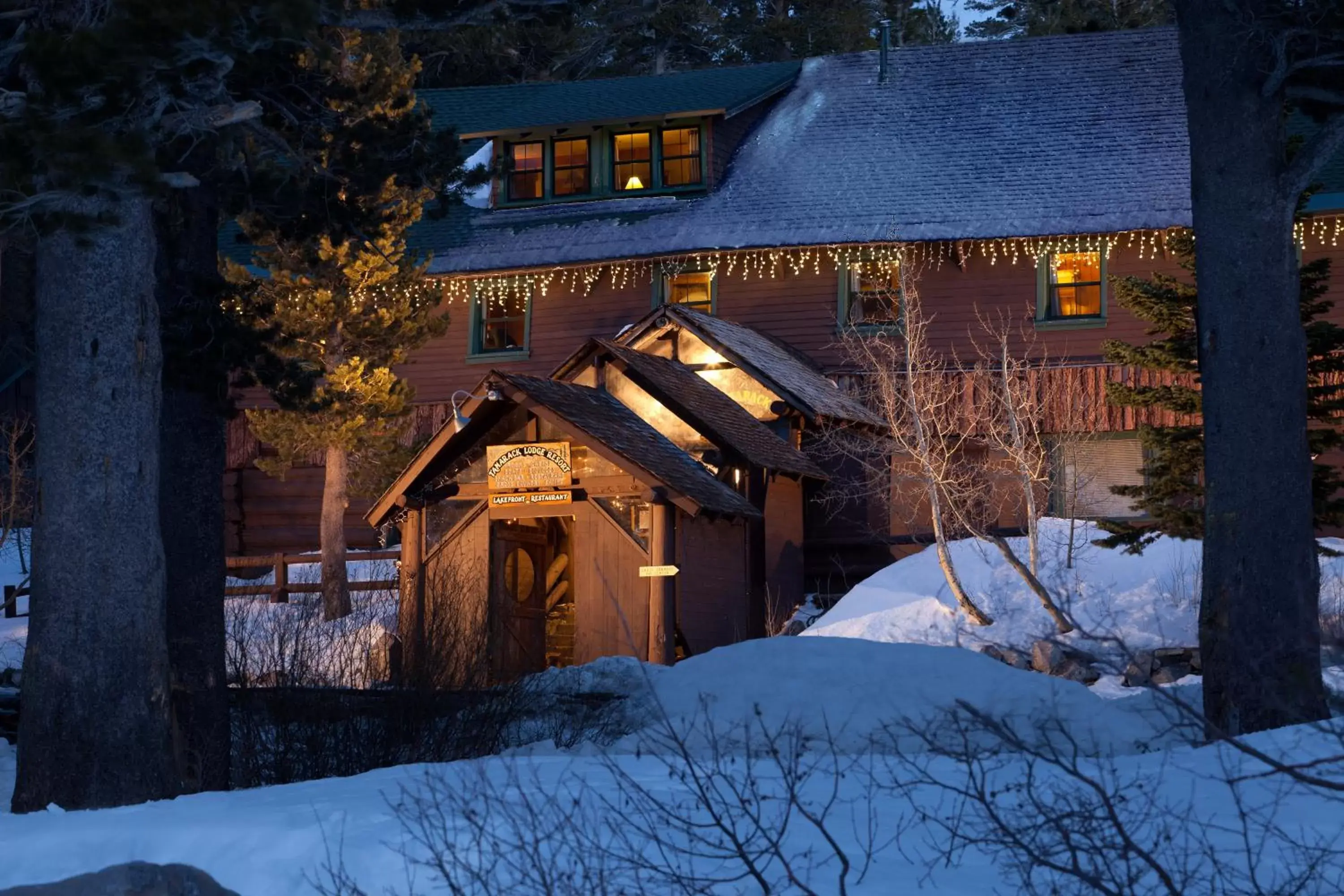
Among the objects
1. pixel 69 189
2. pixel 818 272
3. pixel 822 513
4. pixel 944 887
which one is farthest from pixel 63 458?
pixel 818 272

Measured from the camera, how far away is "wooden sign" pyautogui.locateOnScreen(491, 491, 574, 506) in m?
19.6

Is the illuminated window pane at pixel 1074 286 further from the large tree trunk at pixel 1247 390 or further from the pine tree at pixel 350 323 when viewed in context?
the large tree trunk at pixel 1247 390

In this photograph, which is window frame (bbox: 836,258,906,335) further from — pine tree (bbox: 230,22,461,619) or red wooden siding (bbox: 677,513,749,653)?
pine tree (bbox: 230,22,461,619)

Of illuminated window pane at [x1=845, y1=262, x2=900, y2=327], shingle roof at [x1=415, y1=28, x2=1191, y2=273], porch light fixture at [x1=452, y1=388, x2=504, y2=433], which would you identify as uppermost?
shingle roof at [x1=415, y1=28, x2=1191, y2=273]

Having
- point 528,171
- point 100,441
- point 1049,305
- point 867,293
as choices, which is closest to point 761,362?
point 867,293

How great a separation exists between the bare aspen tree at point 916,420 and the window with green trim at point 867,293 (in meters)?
0.23

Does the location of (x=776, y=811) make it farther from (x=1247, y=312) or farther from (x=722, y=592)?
(x=722, y=592)

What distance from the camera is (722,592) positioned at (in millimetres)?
21094

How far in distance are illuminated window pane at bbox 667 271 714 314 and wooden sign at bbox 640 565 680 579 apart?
1066 centimetres

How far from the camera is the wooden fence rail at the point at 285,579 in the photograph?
2558cm

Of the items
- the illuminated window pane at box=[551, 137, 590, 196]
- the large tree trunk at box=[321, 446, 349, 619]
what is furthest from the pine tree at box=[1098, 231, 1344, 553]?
the illuminated window pane at box=[551, 137, 590, 196]

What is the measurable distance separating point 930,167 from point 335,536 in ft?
40.4

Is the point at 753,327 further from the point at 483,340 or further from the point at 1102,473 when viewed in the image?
the point at 1102,473

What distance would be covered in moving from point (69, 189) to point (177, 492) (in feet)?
11.6
